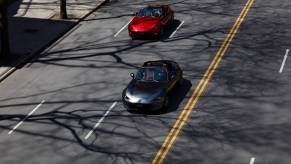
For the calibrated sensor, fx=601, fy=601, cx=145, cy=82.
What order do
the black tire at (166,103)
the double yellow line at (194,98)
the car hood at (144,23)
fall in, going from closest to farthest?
the double yellow line at (194,98)
the black tire at (166,103)
the car hood at (144,23)

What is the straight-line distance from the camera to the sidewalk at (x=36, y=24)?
3296 cm

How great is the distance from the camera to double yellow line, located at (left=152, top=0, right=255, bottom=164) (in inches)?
851

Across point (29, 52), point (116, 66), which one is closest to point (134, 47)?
point (116, 66)

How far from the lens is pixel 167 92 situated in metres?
25.0

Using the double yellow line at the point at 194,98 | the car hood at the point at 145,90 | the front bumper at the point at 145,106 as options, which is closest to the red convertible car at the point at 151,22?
the double yellow line at the point at 194,98

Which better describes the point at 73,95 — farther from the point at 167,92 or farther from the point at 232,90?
the point at 232,90

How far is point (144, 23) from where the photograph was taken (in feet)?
110

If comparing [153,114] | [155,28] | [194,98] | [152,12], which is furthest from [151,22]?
[153,114]

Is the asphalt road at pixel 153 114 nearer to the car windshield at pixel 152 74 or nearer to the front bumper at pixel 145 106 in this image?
the front bumper at pixel 145 106

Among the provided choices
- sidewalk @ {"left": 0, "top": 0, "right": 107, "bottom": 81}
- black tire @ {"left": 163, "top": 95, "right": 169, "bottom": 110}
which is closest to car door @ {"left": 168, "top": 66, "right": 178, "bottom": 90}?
black tire @ {"left": 163, "top": 95, "right": 169, "bottom": 110}

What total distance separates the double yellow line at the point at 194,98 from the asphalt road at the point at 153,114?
21cm

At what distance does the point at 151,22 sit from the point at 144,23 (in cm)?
40

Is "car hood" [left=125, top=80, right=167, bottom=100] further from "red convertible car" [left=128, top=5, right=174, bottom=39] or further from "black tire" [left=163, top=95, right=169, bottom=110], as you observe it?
"red convertible car" [left=128, top=5, right=174, bottom=39]

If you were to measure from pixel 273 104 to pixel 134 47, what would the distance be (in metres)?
9.98
